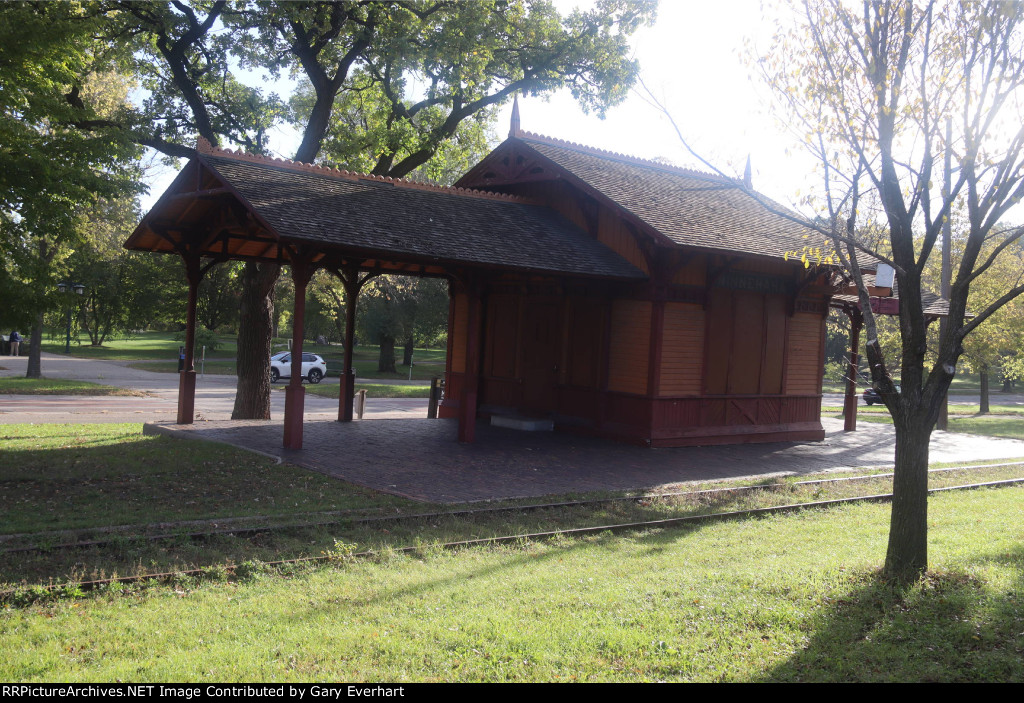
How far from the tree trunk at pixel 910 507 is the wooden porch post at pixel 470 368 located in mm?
8113

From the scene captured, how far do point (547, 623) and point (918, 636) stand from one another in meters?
2.56

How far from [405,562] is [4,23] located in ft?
27.4

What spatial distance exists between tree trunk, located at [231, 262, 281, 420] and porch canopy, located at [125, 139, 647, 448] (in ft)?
3.33

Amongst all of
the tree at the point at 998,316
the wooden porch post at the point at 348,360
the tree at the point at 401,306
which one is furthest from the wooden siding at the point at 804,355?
the tree at the point at 401,306

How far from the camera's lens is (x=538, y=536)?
28.8 feet

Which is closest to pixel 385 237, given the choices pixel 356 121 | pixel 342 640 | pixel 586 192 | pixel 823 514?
pixel 586 192

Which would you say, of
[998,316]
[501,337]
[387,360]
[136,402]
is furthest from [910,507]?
[387,360]

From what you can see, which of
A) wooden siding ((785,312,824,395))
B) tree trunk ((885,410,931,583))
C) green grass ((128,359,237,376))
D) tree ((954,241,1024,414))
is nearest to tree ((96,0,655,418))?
wooden siding ((785,312,824,395))

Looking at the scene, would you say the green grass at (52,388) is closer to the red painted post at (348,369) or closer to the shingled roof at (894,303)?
the red painted post at (348,369)

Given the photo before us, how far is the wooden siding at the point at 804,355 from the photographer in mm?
18359

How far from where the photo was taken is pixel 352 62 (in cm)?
1889

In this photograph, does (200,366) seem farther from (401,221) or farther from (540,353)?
(401,221)

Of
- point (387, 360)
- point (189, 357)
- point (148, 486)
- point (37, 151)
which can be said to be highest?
point (37, 151)

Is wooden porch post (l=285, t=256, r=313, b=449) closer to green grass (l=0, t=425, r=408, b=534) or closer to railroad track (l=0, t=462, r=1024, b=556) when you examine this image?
green grass (l=0, t=425, r=408, b=534)
